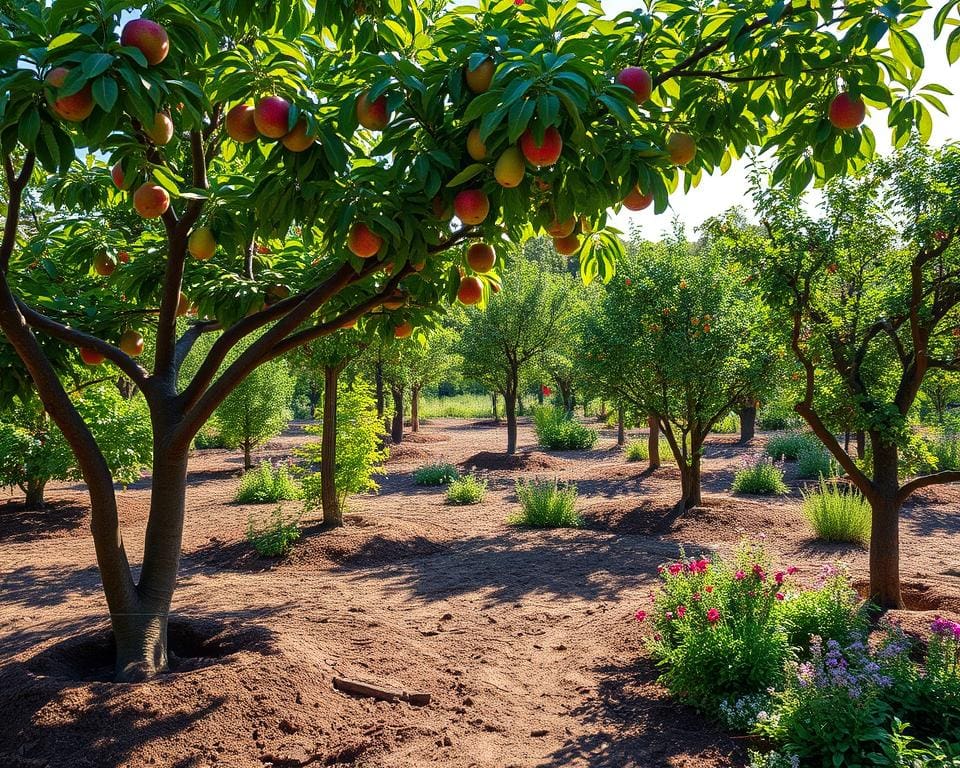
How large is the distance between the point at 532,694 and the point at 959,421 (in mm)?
16695

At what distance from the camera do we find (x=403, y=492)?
1273 centimetres

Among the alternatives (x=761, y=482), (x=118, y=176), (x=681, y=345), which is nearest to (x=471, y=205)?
(x=118, y=176)

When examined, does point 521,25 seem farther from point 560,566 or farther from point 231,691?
point 560,566

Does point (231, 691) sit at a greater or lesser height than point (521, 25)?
lesser

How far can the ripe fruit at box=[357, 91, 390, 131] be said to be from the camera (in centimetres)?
211

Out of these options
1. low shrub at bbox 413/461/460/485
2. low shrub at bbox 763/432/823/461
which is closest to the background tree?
low shrub at bbox 413/461/460/485

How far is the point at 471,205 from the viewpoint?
7.08 ft

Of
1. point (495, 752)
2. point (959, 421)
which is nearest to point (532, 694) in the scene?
point (495, 752)

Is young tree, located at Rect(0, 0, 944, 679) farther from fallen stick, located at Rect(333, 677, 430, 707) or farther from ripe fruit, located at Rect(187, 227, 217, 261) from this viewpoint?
fallen stick, located at Rect(333, 677, 430, 707)

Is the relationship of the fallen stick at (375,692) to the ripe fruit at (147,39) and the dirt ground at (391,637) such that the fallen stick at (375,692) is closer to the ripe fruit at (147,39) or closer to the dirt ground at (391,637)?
the dirt ground at (391,637)

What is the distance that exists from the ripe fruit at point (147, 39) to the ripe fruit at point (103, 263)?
6.20ft

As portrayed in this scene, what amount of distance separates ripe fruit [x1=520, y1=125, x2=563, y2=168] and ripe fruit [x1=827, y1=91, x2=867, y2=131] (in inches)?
43.2

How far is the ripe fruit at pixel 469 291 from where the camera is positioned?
10.3 ft

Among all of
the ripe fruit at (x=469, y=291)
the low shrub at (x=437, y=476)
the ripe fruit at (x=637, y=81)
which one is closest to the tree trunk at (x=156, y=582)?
the ripe fruit at (x=469, y=291)
